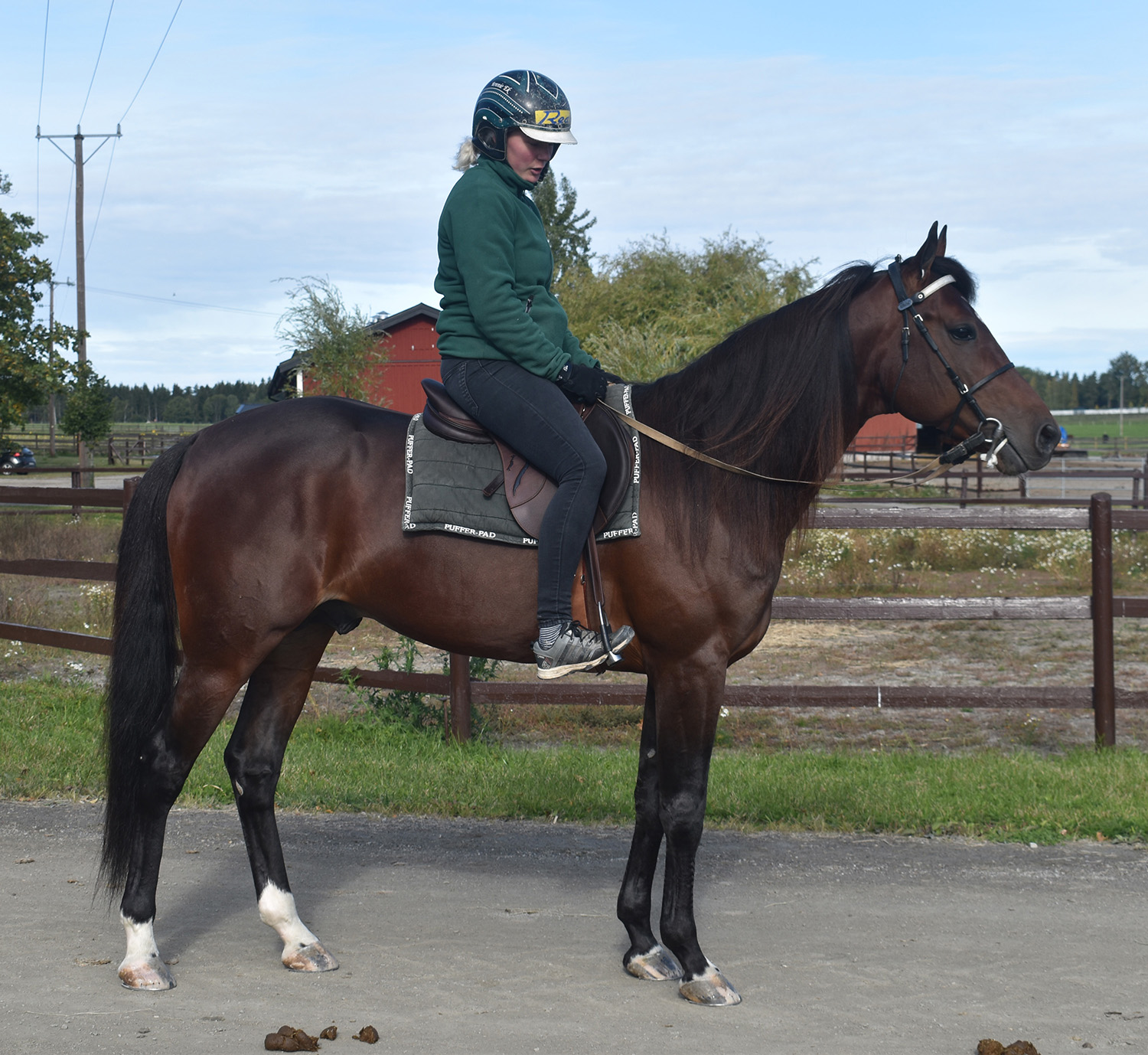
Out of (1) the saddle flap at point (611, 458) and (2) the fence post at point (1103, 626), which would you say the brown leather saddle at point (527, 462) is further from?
(2) the fence post at point (1103, 626)

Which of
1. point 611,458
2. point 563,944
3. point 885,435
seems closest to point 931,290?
point 611,458

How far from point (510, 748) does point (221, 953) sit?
3.27 metres

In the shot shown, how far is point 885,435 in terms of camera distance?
42.1 metres

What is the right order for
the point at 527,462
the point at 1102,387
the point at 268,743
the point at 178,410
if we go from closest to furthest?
1. the point at 527,462
2. the point at 268,743
3. the point at 178,410
4. the point at 1102,387

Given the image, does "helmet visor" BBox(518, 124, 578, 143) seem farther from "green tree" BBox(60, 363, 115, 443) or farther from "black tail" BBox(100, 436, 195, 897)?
"green tree" BBox(60, 363, 115, 443)

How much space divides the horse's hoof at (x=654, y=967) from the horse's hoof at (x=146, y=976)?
5.63ft

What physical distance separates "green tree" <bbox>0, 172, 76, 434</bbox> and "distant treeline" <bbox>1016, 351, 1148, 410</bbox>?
148804mm

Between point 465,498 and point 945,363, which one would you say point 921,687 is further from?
point 465,498

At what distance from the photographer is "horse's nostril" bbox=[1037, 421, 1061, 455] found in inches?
157

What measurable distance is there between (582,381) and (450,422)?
21.6 inches

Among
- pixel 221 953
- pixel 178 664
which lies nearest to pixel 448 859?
pixel 221 953

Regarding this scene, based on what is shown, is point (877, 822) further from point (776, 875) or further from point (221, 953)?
point (221, 953)

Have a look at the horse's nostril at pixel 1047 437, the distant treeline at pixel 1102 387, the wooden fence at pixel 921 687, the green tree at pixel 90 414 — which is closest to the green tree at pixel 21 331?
the green tree at pixel 90 414

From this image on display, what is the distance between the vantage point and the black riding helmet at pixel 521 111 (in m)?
4.14
